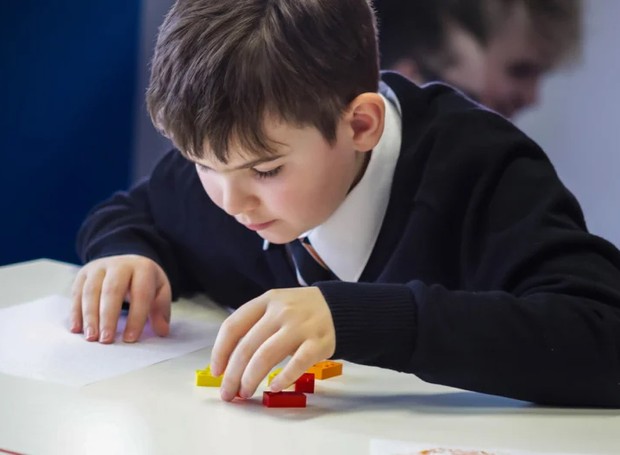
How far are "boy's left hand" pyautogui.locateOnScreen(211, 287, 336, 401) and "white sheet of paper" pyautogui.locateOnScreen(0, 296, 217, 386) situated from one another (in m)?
0.13

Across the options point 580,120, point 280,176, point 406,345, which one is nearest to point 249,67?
point 280,176

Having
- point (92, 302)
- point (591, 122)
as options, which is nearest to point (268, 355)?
point (92, 302)

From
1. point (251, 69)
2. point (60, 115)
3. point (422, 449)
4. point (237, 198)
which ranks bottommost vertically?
point (60, 115)

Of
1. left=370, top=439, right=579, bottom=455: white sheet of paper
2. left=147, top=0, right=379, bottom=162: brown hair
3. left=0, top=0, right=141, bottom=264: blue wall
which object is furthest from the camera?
left=0, top=0, right=141, bottom=264: blue wall

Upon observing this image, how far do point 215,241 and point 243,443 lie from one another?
0.59 meters

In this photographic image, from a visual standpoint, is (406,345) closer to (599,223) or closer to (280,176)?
(280,176)

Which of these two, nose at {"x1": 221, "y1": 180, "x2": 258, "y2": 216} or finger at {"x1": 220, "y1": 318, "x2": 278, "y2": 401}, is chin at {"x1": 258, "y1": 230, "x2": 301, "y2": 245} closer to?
nose at {"x1": 221, "y1": 180, "x2": 258, "y2": 216}

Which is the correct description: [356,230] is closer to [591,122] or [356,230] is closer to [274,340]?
[274,340]

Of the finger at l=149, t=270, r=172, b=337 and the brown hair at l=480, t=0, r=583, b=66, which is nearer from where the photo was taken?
the finger at l=149, t=270, r=172, b=337

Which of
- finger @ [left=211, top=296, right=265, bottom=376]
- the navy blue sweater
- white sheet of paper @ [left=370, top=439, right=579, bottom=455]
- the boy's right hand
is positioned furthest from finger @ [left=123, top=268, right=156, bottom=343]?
white sheet of paper @ [left=370, top=439, right=579, bottom=455]

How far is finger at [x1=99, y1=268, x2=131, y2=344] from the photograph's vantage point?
40.3 inches

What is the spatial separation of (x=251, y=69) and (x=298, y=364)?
302 mm

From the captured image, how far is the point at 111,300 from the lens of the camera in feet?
3.50

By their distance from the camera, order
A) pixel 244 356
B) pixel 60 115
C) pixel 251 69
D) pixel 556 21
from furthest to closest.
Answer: pixel 60 115
pixel 556 21
pixel 251 69
pixel 244 356
